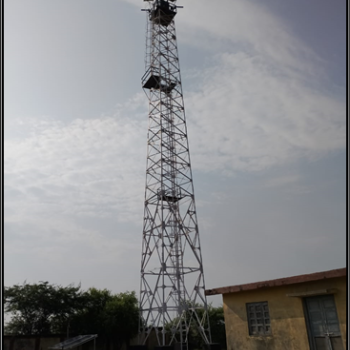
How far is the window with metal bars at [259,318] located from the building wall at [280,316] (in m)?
0.11

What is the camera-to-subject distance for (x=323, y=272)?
835 centimetres

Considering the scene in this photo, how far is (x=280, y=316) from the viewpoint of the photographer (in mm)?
9211

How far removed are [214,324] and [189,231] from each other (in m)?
14.1

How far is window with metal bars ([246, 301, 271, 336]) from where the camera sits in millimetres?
9517

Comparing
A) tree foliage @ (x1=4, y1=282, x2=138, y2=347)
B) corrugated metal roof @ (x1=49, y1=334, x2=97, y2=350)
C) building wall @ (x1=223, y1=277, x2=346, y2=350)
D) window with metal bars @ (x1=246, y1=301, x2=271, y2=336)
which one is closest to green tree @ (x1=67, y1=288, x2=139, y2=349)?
tree foliage @ (x1=4, y1=282, x2=138, y2=347)

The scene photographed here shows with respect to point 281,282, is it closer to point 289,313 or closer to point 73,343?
point 289,313

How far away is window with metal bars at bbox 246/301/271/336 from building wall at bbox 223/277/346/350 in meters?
0.11

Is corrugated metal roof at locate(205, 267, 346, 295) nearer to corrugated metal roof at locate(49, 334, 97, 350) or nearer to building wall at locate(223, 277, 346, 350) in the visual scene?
building wall at locate(223, 277, 346, 350)

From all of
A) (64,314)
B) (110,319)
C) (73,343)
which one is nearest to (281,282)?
(73,343)

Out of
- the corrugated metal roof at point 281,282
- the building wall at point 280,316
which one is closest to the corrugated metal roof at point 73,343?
the corrugated metal roof at point 281,282

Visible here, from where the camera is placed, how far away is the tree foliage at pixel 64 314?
22.1 metres

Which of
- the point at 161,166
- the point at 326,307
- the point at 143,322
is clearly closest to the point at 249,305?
the point at 326,307

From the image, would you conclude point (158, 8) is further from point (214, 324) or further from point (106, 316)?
point (214, 324)

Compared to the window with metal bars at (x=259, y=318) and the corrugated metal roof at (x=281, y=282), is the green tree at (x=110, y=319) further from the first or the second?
the window with metal bars at (x=259, y=318)
